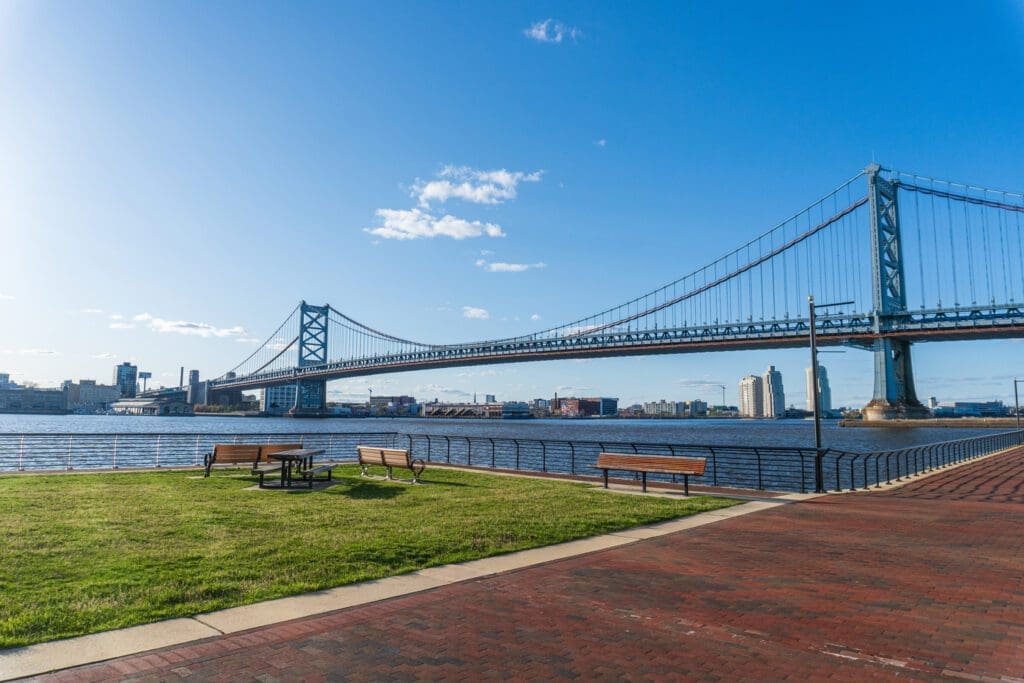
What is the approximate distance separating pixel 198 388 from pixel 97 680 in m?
140

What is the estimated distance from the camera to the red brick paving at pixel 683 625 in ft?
13.5

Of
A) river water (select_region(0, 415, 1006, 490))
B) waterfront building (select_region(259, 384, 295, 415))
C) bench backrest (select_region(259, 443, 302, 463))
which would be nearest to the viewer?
bench backrest (select_region(259, 443, 302, 463))

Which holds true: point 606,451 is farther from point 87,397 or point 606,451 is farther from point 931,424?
point 87,397

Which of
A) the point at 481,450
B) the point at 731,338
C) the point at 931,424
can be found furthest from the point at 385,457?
the point at 931,424

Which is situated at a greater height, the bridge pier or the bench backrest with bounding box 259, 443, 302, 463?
the bridge pier

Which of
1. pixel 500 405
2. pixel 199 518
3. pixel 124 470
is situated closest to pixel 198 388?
pixel 500 405

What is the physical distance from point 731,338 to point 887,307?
786 inches

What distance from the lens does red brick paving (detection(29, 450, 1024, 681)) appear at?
4109 mm

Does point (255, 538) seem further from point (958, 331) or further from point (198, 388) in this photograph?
point (198, 388)

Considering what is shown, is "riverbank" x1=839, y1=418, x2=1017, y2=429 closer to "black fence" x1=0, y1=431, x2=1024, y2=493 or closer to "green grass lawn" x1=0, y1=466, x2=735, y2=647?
"black fence" x1=0, y1=431, x2=1024, y2=493

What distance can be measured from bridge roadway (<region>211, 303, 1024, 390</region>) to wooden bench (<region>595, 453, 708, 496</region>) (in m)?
55.9

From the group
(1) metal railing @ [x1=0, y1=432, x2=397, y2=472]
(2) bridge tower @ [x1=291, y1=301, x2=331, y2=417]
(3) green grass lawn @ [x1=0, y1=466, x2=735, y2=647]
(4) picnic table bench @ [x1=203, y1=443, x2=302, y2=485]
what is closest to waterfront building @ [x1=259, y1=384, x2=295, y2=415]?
(2) bridge tower @ [x1=291, y1=301, x2=331, y2=417]

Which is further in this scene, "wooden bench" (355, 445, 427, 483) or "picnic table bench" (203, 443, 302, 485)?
"picnic table bench" (203, 443, 302, 485)

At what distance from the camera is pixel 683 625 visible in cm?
498
